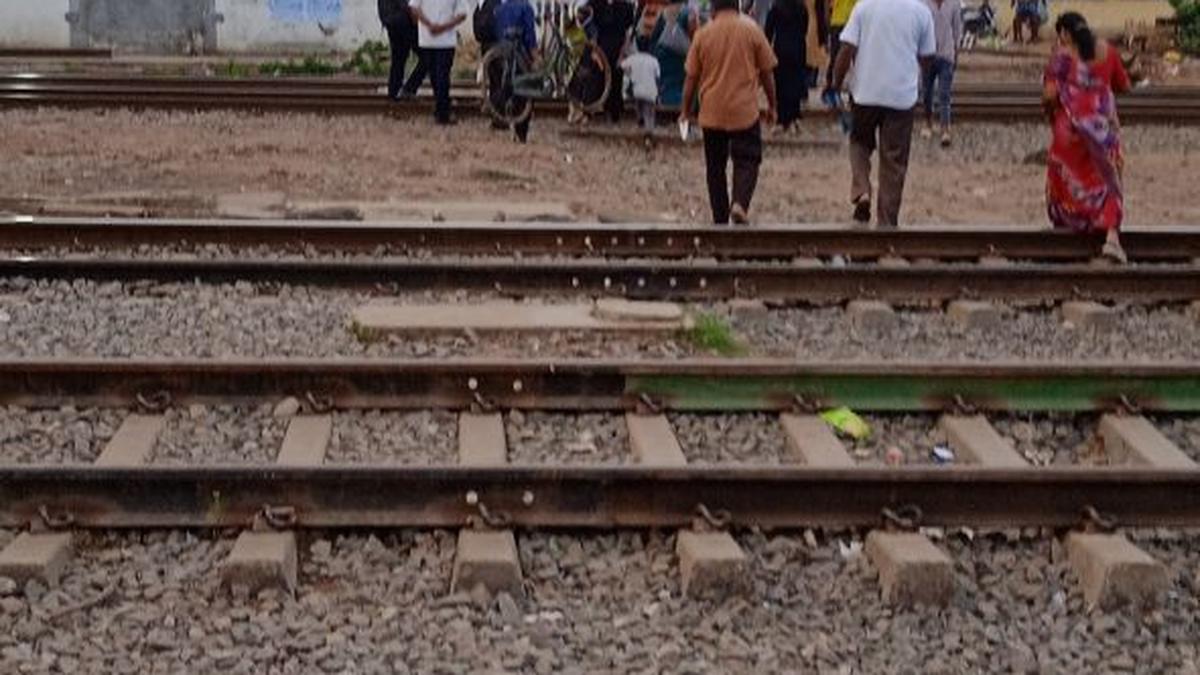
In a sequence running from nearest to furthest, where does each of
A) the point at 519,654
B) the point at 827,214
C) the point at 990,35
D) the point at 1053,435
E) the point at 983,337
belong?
the point at 519,654
the point at 1053,435
the point at 983,337
the point at 827,214
the point at 990,35

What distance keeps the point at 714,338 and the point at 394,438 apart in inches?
80.5

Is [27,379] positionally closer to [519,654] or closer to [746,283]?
[519,654]

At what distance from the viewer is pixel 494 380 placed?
7.54 metres

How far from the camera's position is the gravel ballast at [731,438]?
7.06 meters

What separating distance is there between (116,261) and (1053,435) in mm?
4981

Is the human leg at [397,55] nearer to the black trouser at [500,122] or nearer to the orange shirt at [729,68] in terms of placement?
the black trouser at [500,122]

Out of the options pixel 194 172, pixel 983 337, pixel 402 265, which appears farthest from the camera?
pixel 194 172

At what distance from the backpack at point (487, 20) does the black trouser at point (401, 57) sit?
2.77 ft

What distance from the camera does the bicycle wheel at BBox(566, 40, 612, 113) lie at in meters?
19.0

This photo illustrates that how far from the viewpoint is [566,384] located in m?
7.55

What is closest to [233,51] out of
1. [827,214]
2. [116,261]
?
[827,214]

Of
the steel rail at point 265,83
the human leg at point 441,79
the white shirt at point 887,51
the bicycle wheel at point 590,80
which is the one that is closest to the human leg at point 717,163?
the white shirt at point 887,51

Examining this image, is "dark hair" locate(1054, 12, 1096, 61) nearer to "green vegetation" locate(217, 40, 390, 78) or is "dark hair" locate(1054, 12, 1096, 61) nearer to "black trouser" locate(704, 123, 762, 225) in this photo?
"black trouser" locate(704, 123, 762, 225)

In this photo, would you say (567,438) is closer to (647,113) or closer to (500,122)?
(647,113)
